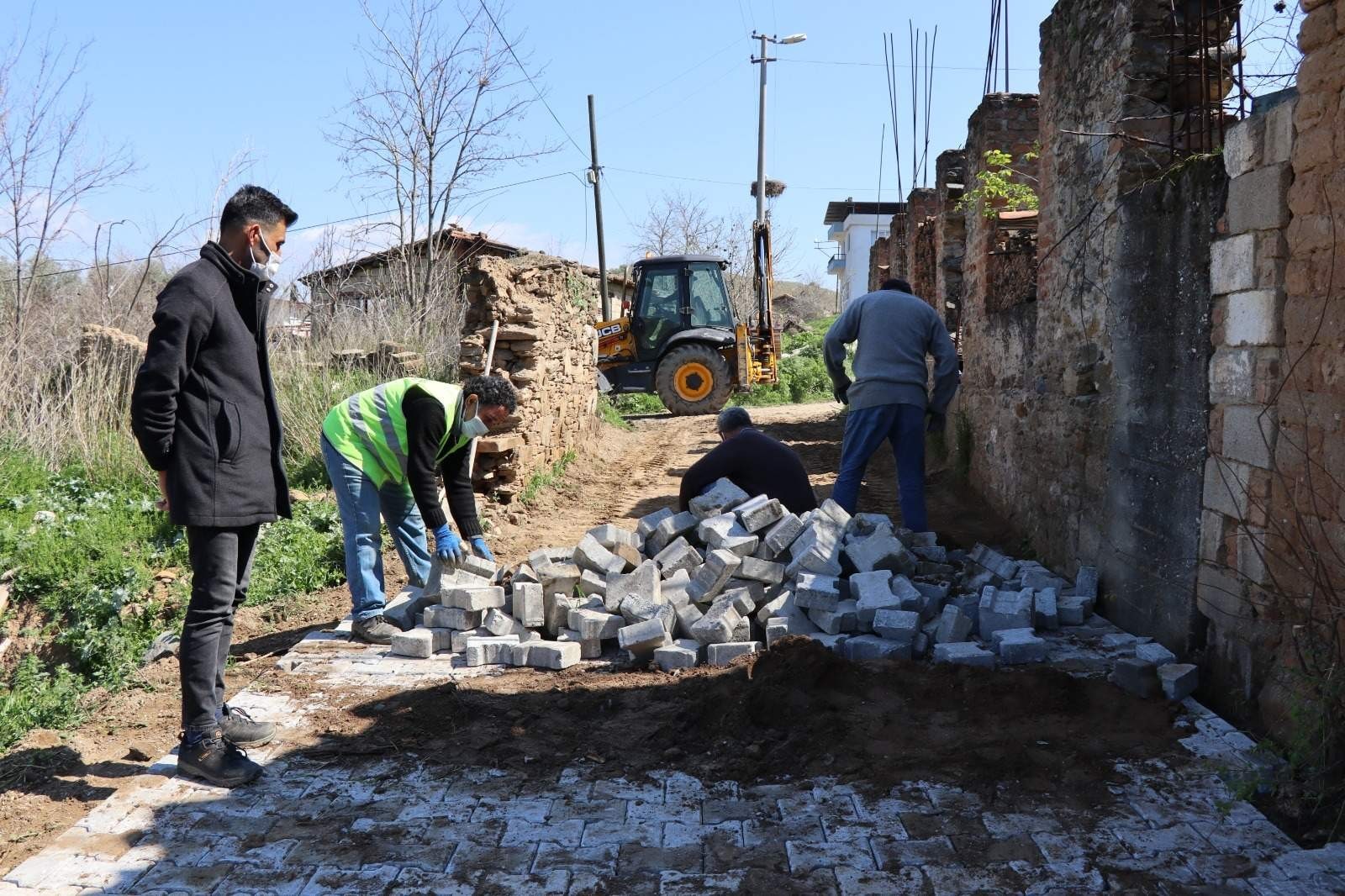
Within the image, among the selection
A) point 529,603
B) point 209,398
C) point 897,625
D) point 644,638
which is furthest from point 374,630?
point 897,625

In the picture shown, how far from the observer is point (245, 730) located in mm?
3938

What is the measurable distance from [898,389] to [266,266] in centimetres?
416

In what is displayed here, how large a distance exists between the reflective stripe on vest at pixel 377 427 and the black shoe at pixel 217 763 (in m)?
1.81

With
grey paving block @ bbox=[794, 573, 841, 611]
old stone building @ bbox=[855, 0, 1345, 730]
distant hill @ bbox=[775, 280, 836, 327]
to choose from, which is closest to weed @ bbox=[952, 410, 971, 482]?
old stone building @ bbox=[855, 0, 1345, 730]

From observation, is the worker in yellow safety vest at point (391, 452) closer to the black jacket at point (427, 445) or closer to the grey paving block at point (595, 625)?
the black jacket at point (427, 445)

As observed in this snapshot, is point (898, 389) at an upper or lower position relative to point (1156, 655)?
upper

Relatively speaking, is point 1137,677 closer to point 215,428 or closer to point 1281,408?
point 1281,408

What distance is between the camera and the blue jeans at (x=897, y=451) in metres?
6.73

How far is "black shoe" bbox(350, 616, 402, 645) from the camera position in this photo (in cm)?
527

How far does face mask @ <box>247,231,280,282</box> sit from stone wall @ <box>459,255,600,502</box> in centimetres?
428

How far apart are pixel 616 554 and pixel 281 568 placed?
→ 238 cm

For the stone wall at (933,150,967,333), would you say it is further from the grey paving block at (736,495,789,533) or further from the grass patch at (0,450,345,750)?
the grass patch at (0,450,345,750)

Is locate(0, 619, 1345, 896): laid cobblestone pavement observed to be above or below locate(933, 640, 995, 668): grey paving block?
below

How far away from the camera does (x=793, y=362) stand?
22.4 meters
